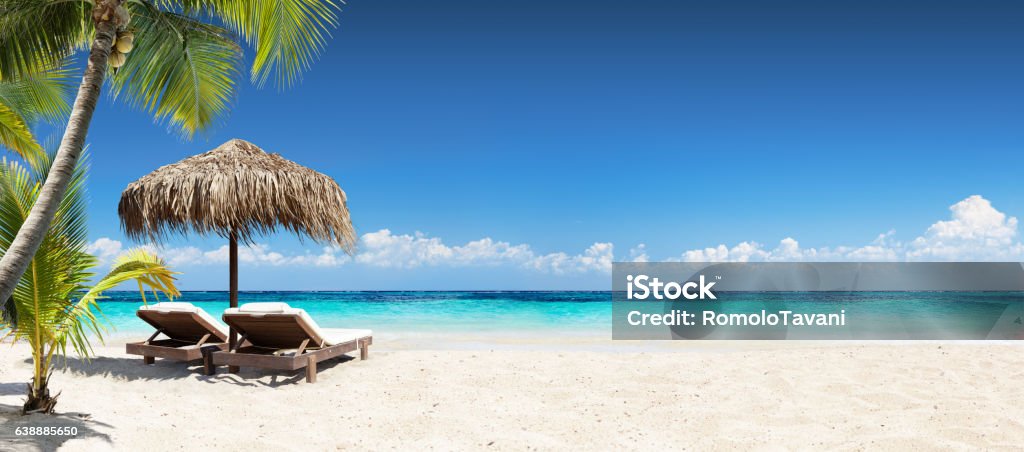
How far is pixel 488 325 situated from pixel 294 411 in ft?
36.1

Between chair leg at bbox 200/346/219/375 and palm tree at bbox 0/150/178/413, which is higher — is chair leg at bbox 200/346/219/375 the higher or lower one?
the lower one

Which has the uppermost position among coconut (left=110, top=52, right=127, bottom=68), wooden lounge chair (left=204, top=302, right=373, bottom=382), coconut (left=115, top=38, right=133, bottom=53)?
coconut (left=115, top=38, right=133, bottom=53)

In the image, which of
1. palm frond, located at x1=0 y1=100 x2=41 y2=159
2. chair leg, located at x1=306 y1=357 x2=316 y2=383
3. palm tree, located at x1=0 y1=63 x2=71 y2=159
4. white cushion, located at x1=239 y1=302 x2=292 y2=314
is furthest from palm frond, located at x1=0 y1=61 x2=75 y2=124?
chair leg, located at x1=306 y1=357 x2=316 y2=383

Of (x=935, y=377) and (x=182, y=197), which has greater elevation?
(x=182, y=197)

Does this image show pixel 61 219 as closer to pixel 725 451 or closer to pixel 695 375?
pixel 725 451

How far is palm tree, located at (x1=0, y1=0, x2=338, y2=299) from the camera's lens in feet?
11.3

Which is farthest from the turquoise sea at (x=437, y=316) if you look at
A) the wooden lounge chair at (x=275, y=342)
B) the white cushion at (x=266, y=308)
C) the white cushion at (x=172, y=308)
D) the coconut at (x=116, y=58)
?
the coconut at (x=116, y=58)

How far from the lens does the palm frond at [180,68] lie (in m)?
5.02

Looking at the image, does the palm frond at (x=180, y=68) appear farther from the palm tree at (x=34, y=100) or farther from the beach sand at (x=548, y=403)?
the beach sand at (x=548, y=403)

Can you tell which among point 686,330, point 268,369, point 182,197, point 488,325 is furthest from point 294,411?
point 488,325

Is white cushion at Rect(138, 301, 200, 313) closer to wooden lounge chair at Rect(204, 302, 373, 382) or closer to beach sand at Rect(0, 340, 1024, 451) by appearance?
wooden lounge chair at Rect(204, 302, 373, 382)

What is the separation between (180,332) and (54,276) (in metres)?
2.94

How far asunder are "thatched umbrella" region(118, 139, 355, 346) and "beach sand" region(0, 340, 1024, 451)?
1348 millimetres

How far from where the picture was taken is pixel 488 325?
15.5 m
